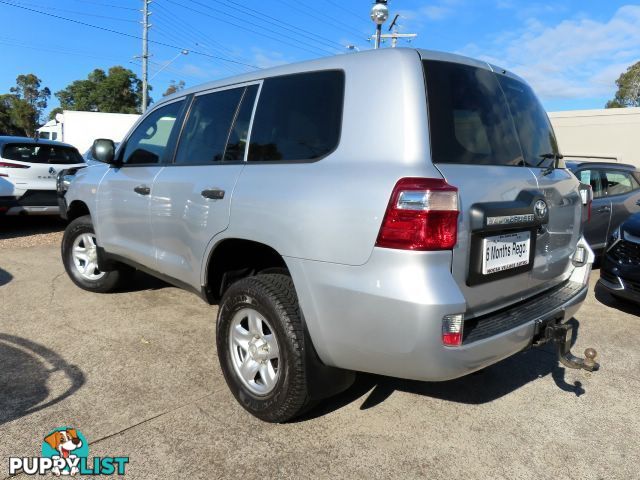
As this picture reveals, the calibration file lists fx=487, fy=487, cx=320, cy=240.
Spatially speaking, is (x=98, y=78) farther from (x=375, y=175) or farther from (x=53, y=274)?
(x=375, y=175)

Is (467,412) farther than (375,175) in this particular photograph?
Yes

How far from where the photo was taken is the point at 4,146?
799 centimetres

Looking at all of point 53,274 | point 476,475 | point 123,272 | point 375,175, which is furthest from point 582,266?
point 53,274

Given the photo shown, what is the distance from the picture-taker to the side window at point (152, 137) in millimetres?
3762

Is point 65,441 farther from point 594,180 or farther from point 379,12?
point 379,12

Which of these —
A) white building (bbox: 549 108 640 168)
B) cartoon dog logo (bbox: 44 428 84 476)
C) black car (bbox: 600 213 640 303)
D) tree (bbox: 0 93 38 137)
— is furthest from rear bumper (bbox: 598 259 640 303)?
tree (bbox: 0 93 38 137)

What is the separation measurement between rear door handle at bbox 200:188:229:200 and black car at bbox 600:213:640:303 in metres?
3.95

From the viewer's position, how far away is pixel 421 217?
2029mm

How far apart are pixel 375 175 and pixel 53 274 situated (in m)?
4.92

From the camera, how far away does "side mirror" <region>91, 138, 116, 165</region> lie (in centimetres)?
414

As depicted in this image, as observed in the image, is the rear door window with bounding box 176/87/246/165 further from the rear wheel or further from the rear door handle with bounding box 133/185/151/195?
the rear wheel

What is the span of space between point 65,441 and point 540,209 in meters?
2.75

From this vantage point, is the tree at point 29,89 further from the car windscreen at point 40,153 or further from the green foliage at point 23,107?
the car windscreen at point 40,153

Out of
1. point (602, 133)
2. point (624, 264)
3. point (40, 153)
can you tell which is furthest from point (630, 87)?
point (40, 153)
